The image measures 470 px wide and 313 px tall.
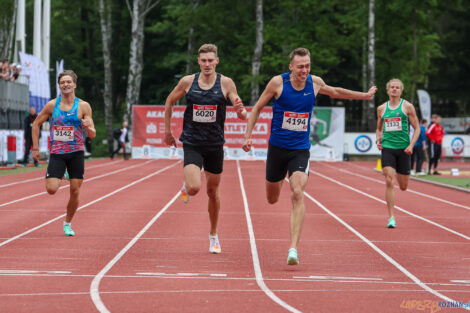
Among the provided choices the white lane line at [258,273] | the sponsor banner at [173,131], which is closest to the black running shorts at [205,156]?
the white lane line at [258,273]

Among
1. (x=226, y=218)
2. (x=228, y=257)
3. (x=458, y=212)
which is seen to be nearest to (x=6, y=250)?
(x=228, y=257)

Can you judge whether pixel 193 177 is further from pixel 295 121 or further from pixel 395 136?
pixel 395 136

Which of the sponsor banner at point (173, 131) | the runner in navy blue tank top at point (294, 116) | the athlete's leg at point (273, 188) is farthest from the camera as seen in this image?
the sponsor banner at point (173, 131)

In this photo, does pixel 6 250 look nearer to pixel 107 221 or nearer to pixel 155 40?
pixel 107 221

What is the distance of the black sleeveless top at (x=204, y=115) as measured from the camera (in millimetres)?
8734

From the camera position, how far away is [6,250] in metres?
9.18

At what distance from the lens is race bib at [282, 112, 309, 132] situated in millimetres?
8602

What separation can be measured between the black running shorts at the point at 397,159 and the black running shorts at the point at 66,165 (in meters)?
4.51

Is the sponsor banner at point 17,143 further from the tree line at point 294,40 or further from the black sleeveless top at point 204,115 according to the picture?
the black sleeveless top at point 204,115

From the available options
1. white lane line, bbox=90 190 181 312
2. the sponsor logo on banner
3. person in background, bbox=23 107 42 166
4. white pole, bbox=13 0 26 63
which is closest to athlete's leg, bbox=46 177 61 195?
white lane line, bbox=90 190 181 312

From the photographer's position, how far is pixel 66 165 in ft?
34.5

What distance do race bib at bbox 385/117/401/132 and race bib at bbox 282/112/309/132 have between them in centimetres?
418

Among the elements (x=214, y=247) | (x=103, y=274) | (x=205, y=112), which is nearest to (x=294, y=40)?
(x=214, y=247)

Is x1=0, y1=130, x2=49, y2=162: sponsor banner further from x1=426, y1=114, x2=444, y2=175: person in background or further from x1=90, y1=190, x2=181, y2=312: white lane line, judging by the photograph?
x1=90, y1=190, x2=181, y2=312: white lane line
